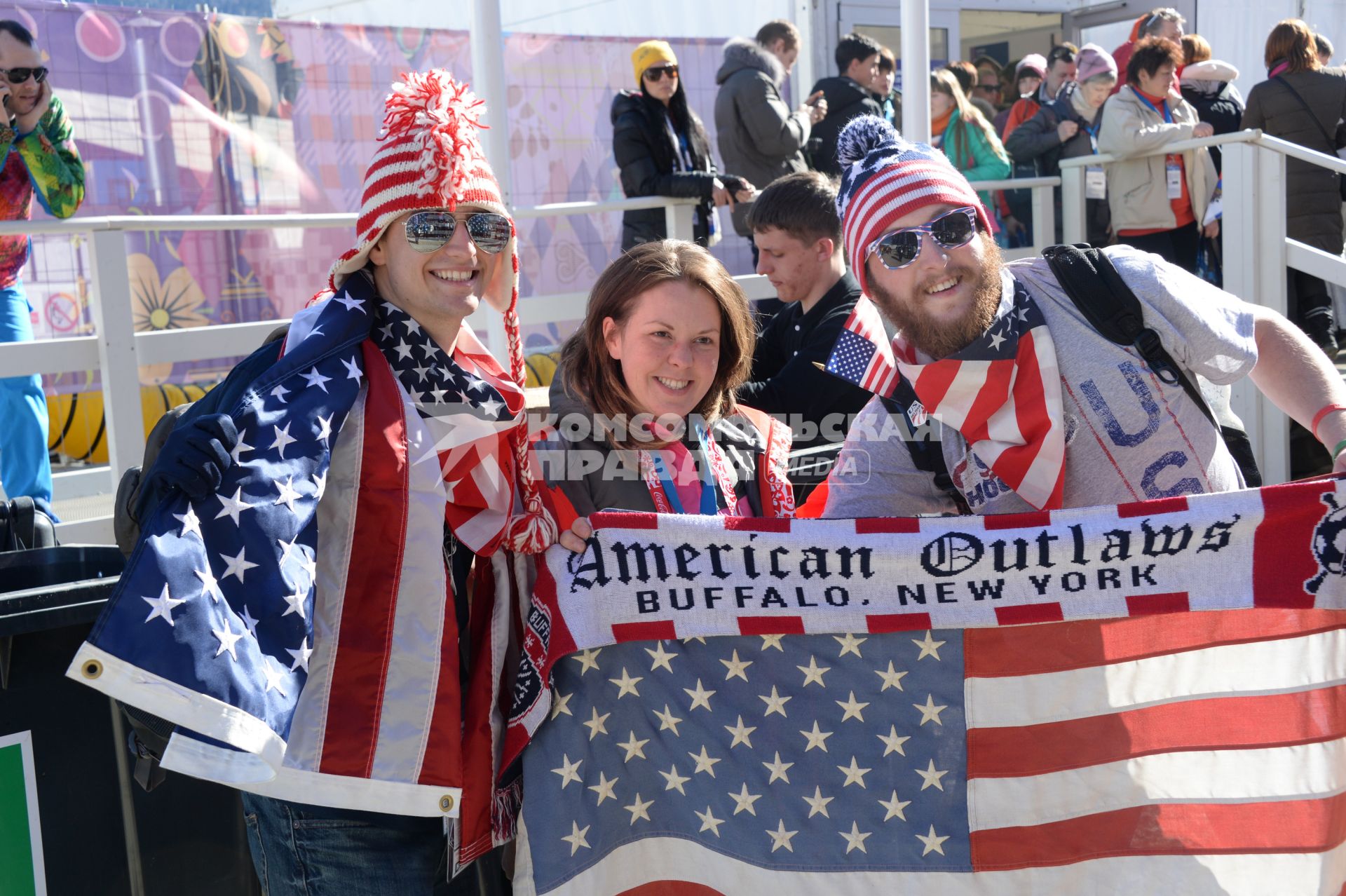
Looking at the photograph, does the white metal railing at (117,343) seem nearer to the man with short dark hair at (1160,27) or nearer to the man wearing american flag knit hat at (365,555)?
the man wearing american flag knit hat at (365,555)

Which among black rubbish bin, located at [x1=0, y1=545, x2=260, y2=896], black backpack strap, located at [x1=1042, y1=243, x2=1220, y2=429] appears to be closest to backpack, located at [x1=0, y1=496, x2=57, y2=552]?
black rubbish bin, located at [x1=0, y1=545, x2=260, y2=896]

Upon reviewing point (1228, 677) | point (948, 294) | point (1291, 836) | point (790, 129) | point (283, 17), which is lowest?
point (1291, 836)

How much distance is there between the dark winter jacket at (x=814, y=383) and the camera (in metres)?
4.12

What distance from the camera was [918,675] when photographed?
2.57 m

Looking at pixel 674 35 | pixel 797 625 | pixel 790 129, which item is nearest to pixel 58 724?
pixel 797 625

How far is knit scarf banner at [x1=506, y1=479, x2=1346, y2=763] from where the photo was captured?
2455 mm

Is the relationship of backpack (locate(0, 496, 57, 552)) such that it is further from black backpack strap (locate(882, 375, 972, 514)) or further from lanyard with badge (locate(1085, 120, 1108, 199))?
lanyard with badge (locate(1085, 120, 1108, 199))

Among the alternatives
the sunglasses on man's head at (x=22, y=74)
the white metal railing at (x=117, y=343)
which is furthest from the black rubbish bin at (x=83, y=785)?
the sunglasses on man's head at (x=22, y=74)

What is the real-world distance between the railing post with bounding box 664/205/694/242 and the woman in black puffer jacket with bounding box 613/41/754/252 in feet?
0.30

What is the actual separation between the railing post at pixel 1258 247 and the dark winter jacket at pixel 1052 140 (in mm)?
1591

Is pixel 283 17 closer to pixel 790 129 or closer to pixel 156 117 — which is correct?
pixel 156 117

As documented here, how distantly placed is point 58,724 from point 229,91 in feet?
19.3

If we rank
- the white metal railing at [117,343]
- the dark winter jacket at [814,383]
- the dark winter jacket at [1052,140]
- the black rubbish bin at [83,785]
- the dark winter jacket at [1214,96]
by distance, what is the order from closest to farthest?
the black rubbish bin at [83,785]
the dark winter jacket at [814,383]
the white metal railing at [117,343]
the dark winter jacket at [1214,96]
the dark winter jacket at [1052,140]

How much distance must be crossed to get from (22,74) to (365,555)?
12.9ft
